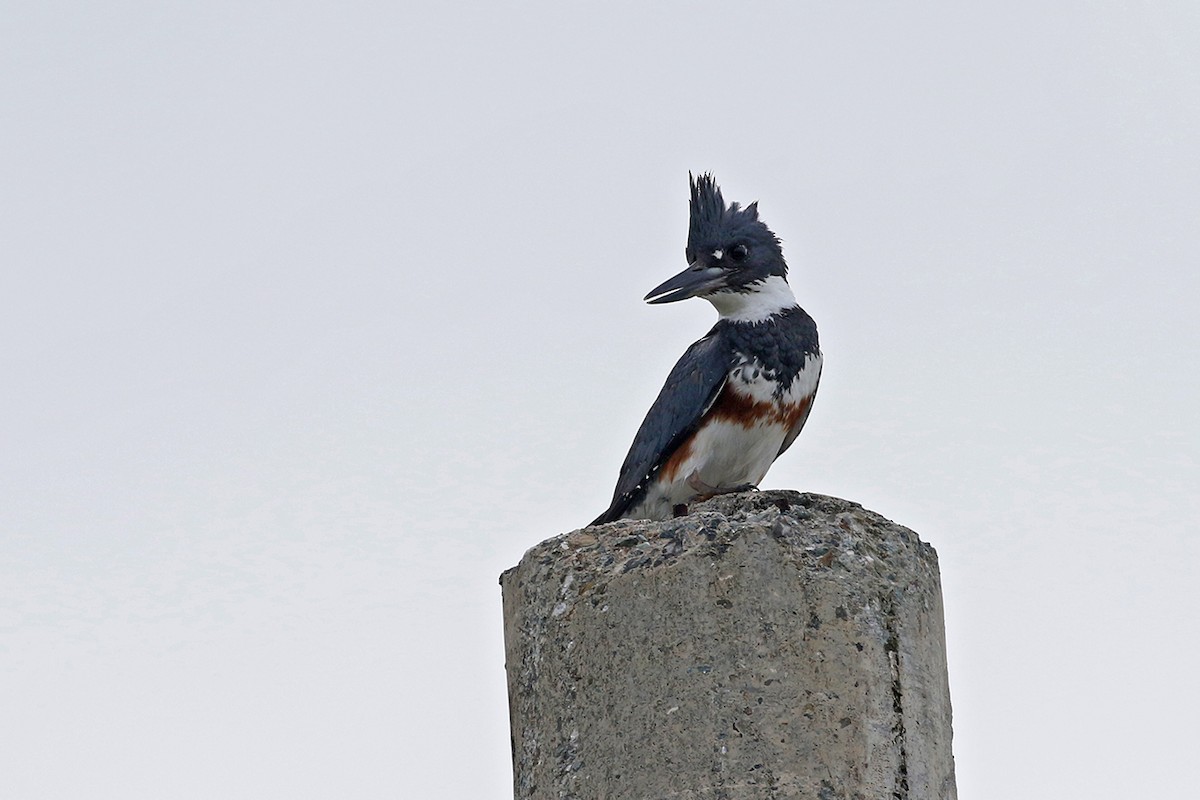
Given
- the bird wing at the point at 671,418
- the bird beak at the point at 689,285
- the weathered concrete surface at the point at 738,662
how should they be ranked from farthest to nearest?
the bird beak at the point at 689,285 → the bird wing at the point at 671,418 → the weathered concrete surface at the point at 738,662

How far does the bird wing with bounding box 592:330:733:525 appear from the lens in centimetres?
607

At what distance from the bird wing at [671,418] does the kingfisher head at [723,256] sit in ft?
0.73

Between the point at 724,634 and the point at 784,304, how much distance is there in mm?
2583

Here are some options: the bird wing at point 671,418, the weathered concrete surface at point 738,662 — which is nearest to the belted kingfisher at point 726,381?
the bird wing at point 671,418

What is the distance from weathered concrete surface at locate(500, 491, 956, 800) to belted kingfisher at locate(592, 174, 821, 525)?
1.61 m

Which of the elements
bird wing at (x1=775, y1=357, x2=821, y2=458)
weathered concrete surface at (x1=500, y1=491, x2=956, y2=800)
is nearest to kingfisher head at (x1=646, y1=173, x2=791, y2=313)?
bird wing at (x1=775, y1=357, x2=821, y2=458)

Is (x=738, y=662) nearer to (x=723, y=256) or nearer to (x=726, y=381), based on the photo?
(x=726, y=381)

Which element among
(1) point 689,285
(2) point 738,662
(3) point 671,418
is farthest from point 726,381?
(2) point 738,662

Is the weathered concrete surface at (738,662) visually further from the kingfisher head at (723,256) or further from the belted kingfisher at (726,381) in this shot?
the kingfisher head at (723,256)

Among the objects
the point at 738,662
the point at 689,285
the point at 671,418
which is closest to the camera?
the point at 738,662

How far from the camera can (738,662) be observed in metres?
4.06

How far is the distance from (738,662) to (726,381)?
222 centimetres

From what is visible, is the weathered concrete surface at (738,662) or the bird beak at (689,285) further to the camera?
the bird beak at (689,285)

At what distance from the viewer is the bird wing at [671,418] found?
6.07 meters
